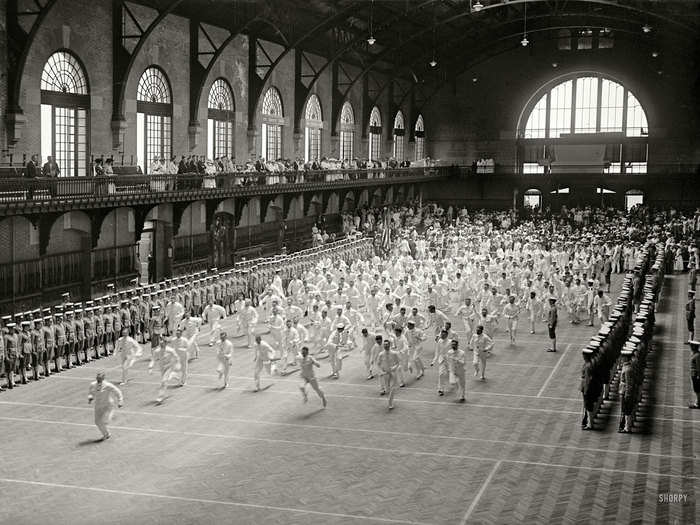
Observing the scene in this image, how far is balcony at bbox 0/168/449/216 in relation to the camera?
23.2m

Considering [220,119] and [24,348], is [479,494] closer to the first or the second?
[24,348]

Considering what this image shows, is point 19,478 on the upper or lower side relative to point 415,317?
lower

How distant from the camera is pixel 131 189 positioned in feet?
94.6

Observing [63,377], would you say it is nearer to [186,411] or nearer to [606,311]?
[186,411]

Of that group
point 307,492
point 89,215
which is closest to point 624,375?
point 307,492

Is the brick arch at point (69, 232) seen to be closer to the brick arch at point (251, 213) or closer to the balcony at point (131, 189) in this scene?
the balcony at point (131, 189)

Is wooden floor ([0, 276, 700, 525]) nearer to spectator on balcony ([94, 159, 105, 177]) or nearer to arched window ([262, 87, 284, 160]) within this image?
spectator on balcony ([94, 159, 105, 177])

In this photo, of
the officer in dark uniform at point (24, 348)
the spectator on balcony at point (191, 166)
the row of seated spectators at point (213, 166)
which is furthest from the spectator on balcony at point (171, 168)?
the officer in dark uniform at point (24, 348)

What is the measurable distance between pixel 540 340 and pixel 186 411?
1209 centimetres

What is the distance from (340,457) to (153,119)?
867 inches

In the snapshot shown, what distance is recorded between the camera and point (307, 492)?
521 inches

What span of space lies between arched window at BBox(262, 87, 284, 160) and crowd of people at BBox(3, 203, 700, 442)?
22.0 ft

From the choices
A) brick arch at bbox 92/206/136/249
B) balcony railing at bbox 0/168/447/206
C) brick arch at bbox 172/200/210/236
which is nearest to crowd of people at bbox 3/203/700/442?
balcony railing at bbox 0/168/447/206

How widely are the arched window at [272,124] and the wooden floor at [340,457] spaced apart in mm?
24181
